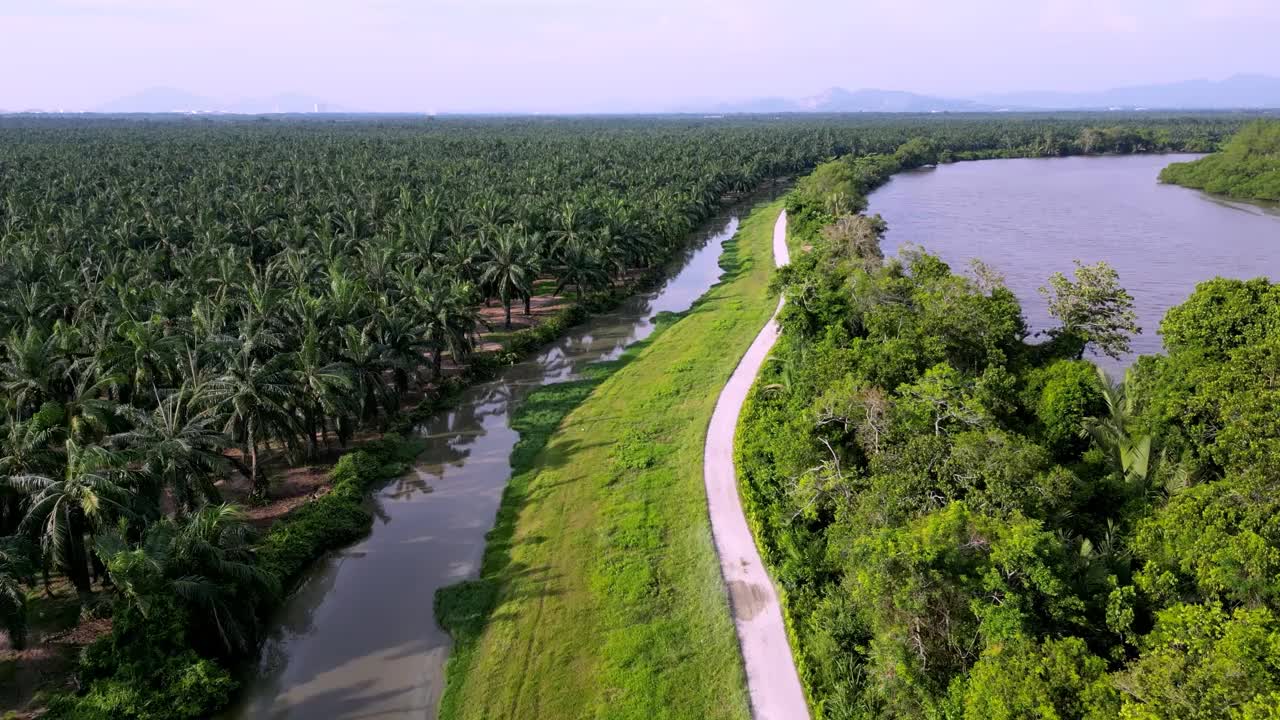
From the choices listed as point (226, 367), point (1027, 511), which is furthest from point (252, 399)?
point (1027, 511)

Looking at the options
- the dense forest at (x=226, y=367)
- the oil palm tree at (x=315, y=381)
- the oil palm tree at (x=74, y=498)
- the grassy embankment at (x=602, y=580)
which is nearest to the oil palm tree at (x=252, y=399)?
the dense forest at (x=226, y=367)

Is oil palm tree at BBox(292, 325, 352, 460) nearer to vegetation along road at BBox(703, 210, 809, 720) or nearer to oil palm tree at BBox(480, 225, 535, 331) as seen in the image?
vegetation along road at BBox(703, 210, 809, 720)

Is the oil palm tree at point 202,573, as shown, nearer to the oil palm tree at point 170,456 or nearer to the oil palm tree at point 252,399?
the oil palm tree at point 170,456

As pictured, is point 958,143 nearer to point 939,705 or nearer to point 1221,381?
point 1221,381

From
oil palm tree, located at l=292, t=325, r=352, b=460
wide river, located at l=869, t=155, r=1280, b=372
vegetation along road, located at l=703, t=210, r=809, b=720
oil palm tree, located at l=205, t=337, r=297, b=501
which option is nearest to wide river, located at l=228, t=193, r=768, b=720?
oil palm tree, located at l=292, t=325, r=352, b=460

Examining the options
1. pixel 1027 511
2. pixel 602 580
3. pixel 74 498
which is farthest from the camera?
pixel 602 580

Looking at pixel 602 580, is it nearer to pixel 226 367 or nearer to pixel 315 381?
pixel 315 381

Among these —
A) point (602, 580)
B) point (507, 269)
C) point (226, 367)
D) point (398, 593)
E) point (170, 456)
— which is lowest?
point (398, 593)

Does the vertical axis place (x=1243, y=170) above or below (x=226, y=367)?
above

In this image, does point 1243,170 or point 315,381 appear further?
point 1243,170
